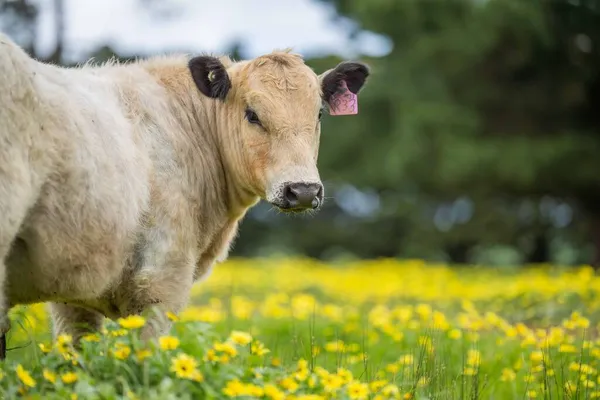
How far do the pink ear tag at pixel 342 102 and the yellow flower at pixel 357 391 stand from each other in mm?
2696

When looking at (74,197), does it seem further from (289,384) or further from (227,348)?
(289,384)

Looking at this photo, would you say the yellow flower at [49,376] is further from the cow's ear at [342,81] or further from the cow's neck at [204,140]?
the cow's ear at [342,81]

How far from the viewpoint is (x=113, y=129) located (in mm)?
4375

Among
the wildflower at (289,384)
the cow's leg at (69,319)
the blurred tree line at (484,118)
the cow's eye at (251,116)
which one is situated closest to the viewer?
the wildflower at (289,384)

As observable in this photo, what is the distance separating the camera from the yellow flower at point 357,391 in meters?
3.55

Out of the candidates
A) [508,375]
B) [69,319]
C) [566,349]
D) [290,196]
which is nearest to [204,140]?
[290,196]

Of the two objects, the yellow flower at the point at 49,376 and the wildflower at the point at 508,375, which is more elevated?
the yellow flower at the point at 49,376

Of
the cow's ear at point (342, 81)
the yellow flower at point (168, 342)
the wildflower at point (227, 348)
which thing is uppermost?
the cow's ear at point (342, 81)

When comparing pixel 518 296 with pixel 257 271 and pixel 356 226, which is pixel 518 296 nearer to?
pixel 257 271

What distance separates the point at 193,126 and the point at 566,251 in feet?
105

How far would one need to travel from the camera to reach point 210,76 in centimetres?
541

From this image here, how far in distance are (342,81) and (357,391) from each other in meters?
2.87

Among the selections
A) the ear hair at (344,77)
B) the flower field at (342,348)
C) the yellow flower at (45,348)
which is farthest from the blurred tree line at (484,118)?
the yellow flower at (45,348)

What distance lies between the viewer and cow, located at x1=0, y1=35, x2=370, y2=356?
3.84m
